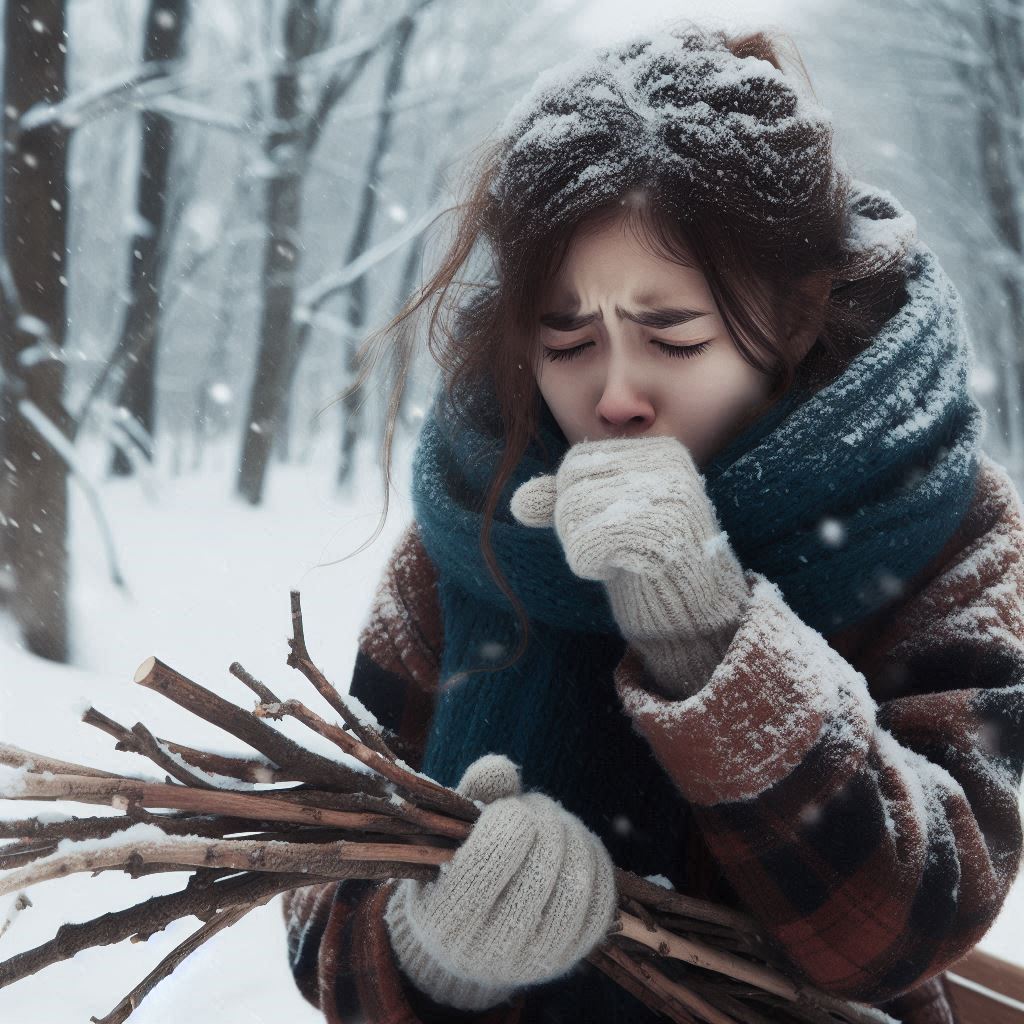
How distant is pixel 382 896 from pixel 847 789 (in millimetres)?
664

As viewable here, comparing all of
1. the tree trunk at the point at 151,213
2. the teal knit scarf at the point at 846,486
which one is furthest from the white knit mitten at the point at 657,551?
the tree trunk at the point at 151,213

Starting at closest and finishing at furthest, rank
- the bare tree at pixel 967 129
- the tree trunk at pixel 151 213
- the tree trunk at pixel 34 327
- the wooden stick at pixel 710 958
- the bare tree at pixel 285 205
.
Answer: the wooden stick at pixel 710 958 < the tree trunk at pixel 34 327 < the tree trunk at pixel 151 213 < the bare tree at pixel 967 129 < the bare tree at pixel 285 205

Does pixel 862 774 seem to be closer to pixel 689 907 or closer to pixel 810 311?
pixel 689 907

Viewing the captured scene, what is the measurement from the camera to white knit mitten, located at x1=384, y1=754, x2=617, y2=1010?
1.00 m

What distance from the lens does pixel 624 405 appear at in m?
1.21

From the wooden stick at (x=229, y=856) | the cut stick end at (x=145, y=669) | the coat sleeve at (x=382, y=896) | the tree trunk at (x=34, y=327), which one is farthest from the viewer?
the tree trunk at (x=34, y=327)

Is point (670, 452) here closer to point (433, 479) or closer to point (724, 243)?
point (724, 243)

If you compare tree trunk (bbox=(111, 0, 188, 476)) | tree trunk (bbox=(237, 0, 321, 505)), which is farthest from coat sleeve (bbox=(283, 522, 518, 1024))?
tree trunk (bbox=(237, 0, 321, 505))

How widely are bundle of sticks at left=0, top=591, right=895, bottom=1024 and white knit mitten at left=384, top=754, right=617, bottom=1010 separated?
43 millimetres

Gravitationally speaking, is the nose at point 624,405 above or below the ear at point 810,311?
below

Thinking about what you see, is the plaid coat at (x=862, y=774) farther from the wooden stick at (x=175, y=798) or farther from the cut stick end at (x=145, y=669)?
the cut stick end at (x=145, y=669)

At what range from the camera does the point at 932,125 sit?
9.58 m

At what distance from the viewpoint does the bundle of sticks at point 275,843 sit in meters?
0.82

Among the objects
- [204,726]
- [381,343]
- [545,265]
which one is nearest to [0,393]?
[204,726]
